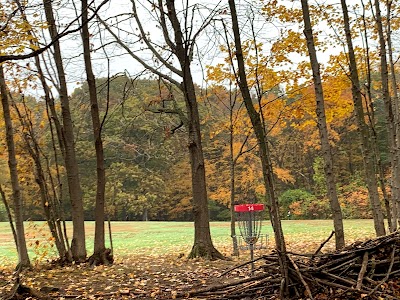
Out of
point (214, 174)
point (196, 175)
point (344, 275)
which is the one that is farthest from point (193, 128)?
point (214, 174)

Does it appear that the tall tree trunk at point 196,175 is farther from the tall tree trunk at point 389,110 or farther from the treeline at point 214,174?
the treeline at point 214,174

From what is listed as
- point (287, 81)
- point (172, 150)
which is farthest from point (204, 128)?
point (287, 81)

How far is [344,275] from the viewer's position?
146 inches

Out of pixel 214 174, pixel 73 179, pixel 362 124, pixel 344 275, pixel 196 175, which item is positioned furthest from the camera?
pixel 214 174

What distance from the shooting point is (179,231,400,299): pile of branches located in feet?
11.4

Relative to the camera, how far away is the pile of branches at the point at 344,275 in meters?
3.49

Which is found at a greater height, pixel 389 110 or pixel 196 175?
pixel 389 110

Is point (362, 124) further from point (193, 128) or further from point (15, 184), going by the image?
point (15, 184)

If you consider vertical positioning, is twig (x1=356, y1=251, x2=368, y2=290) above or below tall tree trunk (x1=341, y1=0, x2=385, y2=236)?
below

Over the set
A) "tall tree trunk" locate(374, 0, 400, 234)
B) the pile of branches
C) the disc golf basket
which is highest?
"tall tree trunk" locate(374, 0, 400, 234)

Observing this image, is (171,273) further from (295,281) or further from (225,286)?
(295,281)

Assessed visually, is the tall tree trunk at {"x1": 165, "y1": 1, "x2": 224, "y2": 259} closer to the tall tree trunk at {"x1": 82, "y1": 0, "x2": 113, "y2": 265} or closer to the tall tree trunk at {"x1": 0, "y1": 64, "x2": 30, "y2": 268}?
the tall tree trunk at {"x1": 82, "y1": 0, "x2": 113, "y2": 265}

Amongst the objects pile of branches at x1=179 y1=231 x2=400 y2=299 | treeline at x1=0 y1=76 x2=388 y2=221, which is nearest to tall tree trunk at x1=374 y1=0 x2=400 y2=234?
pile of branches at x1=179 y1=231 x2=400 y2=299

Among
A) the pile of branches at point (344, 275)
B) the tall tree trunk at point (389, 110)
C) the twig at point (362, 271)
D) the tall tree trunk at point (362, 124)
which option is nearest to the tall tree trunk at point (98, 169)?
the pile of branches at point (344, 275)
